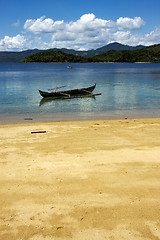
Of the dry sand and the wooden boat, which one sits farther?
the wooden boat

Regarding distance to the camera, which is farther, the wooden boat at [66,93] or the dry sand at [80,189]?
the wooden boat at [66,93]

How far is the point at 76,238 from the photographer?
16.9 ft

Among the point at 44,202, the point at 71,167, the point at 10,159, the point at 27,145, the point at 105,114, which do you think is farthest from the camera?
the point at 105,114

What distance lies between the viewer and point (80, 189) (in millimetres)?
7090

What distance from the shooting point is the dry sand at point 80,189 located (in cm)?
544

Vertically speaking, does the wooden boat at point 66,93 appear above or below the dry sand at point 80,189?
above

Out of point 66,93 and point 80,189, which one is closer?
point 80,189

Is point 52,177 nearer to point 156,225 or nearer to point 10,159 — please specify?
point 10,159

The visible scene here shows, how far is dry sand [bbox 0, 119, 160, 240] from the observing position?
544 cm

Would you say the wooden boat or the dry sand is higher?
the wooden boat

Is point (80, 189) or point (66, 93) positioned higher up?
point (66, 93)

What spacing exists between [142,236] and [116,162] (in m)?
3.90

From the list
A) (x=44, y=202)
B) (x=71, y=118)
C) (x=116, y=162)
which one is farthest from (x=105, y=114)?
(x=44, y=202)

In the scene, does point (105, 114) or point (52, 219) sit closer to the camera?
point (52, 219)
